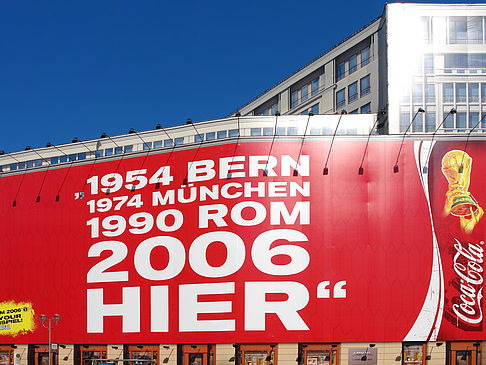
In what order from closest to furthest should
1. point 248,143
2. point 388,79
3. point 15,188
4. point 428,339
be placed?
1. point 428,339
2. point 248,143
3. point 388,79
4. point 15,188

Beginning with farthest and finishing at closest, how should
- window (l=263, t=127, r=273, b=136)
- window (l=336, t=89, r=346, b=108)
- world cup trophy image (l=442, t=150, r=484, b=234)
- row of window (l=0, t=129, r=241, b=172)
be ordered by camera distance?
window (l=336, t=89, r=346, b=108)
row of window (l=0, t=129, r=241, b=172)
window (l=263, t=127, r=273, b=136)
world cup trophy image (l=442, t=150, r=484, b=234)

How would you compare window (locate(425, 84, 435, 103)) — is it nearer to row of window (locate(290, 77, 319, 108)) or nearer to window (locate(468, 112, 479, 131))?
window (locate(468, 112, 479, 131))

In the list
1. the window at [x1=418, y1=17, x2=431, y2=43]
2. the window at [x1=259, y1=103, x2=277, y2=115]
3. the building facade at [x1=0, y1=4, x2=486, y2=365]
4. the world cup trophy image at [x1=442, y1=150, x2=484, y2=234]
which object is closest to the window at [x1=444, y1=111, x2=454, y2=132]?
the building facade at [x1=0, y1=4, x2=486, y2=365]

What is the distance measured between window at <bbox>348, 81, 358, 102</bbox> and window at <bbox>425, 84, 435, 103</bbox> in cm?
905

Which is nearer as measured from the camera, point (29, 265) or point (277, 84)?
point (29, 265)

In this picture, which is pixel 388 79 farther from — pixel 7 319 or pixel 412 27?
pixel 7 319

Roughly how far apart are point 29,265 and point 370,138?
31.6 meters

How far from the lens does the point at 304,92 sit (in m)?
67.6

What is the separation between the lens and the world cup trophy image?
46219mm

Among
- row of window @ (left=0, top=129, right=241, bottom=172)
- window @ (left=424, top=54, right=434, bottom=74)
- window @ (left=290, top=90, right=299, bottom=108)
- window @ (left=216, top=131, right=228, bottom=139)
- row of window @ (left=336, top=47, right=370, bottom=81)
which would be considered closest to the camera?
window @ (left=424, top=54, right=434, bottom=74)

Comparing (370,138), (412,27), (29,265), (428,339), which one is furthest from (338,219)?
(29,265)

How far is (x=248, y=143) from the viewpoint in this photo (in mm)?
47875

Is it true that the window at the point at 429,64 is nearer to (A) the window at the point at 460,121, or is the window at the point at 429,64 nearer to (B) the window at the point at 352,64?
(A) the window at the point at 460,121

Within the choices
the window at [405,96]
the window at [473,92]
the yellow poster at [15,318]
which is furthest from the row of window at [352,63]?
the yellow poster at [15,318]
